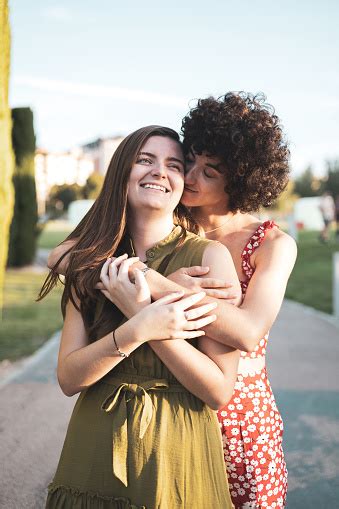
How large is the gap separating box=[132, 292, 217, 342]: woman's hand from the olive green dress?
18cm

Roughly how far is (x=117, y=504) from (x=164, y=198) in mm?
1039

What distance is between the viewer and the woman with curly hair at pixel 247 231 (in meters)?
2.43

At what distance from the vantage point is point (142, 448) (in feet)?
6.28

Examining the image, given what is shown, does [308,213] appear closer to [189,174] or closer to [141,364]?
[189,174]

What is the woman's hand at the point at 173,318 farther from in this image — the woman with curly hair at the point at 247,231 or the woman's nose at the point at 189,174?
the woman's nose at the point at 189,174

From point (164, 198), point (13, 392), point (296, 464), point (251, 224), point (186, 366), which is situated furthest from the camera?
point (13, 392)

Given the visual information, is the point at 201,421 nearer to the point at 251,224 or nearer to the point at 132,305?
the point at 132,305

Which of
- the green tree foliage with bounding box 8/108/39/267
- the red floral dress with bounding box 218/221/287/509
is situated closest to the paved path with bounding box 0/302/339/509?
the red floral dress with bounding box 218/221/287/509

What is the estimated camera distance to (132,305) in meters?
1.90

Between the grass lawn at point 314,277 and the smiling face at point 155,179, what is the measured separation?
31.8ft

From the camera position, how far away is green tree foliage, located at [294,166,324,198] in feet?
215

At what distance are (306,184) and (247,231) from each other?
65982 millimetres

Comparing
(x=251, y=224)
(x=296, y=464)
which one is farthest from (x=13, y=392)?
(x=251, y=224)

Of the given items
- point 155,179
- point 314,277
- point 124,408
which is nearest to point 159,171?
point 155,179
